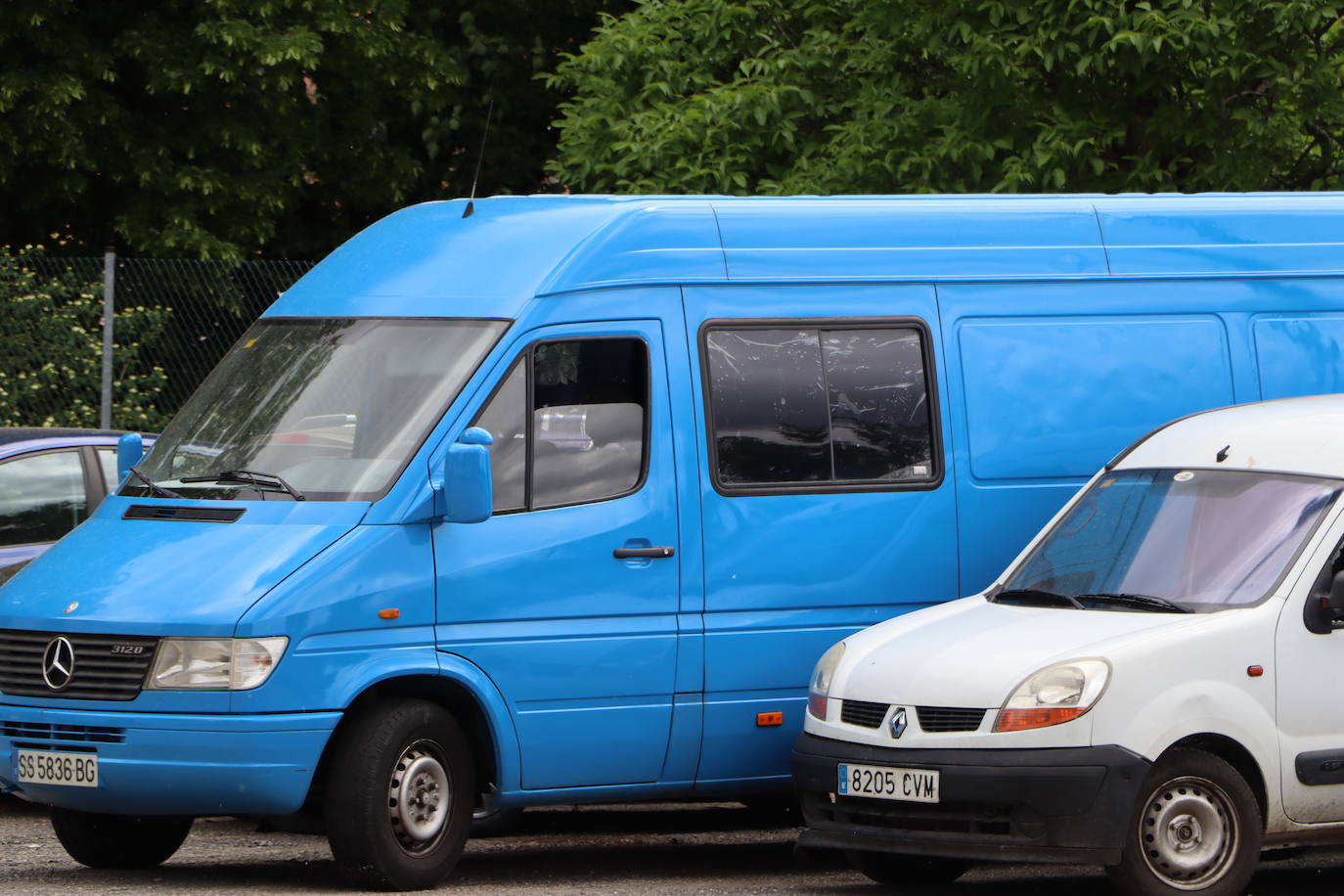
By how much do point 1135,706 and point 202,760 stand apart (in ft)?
10.8

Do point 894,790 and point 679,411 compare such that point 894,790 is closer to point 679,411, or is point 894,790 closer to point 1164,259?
point 679,411

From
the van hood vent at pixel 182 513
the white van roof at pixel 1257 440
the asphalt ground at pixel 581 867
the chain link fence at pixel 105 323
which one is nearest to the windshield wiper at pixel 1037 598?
the white van roof at pixel 1257 440

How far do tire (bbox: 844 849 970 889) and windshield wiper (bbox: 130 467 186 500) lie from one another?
299 cm

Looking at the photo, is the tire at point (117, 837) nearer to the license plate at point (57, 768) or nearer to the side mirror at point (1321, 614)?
the license plate at point (57, 768)

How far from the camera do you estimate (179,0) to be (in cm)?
2020

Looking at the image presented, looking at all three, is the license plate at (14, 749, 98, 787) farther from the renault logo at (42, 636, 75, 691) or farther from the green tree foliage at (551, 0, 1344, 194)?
the green tree foliage at (551, 0, 1344, 194)

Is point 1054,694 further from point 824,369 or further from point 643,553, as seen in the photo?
point 824,369

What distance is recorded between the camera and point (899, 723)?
27.1 ft

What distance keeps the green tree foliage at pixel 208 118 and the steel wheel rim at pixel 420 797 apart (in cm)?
1182

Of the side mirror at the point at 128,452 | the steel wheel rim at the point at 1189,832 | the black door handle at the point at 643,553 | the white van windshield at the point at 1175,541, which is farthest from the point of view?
the side mirror at the point at 128,452

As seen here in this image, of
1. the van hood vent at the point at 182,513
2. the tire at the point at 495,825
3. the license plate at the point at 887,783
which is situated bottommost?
the tire at the point at 495,825

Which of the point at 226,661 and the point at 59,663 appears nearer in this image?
the point at 226,661

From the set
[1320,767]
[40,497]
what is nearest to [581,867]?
[1320,767]

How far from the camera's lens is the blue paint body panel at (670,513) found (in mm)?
8312
